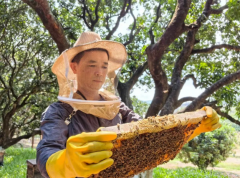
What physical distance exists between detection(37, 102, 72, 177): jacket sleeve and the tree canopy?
285cm

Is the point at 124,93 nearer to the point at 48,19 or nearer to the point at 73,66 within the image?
the point at 48,19

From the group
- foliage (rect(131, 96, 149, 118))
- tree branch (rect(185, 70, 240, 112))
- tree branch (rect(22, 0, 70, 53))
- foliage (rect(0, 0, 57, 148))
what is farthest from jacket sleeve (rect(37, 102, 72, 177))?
foliage (rect(131, 96, 149, 118))

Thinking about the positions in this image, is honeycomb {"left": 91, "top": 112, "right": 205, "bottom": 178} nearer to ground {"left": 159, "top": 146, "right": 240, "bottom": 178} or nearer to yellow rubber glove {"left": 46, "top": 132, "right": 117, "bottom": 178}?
yellow rubber glove {"left": 46, "top": 132, "right": 117, "bottom": 178}

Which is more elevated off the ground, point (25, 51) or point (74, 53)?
point (25, 51)

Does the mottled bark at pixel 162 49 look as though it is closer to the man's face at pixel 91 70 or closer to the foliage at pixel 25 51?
the man's face at pixel 91 70

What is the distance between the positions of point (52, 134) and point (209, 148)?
27.4ft

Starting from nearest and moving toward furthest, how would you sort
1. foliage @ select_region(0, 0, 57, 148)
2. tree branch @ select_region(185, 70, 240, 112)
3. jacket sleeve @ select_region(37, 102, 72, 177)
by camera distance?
jacket sleeve @ select_region(37, 102, 72, 177)
tree branch @ select_region(185, 70, 240, 112)
foliage @ select_region(0, 0, 57, 148)

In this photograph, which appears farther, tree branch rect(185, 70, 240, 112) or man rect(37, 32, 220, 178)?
tree branch rect(185, 70, 240, 112)

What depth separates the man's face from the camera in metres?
1.38

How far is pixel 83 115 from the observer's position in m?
1.32

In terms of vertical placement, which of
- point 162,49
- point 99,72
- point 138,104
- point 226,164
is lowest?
point 226,164

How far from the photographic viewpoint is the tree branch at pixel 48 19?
11.9ft

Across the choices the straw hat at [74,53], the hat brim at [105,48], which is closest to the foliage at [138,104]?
the hat brim at [105,48]

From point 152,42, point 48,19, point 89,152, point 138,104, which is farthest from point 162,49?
point 138,104
